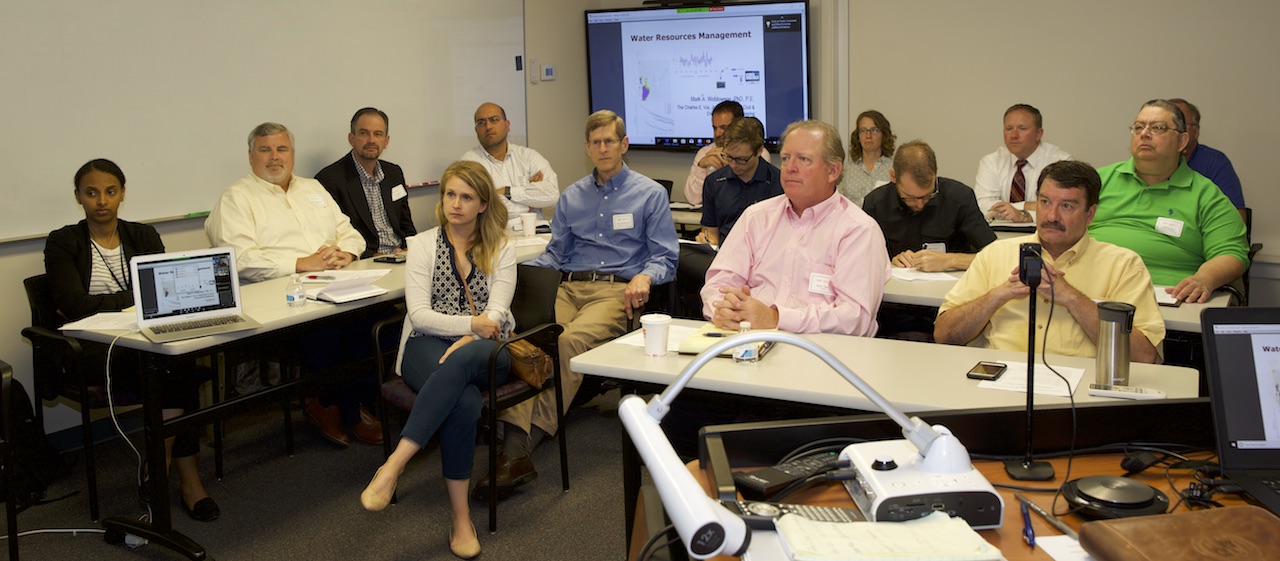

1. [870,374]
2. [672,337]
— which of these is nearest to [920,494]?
[870,374]

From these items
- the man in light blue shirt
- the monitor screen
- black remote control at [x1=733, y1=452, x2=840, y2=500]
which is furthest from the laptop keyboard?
the monitor screen

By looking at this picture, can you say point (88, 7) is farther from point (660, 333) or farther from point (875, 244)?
point (875, 244)

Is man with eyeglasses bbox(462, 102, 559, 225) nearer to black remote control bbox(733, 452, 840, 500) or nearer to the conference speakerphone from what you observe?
black remote control bbox(733, 452, 840, 500)

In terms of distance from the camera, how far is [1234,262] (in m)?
3.54

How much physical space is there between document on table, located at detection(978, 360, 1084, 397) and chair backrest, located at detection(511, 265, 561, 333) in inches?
65.9

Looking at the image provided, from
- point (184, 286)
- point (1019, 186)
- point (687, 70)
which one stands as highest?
point (687, 70)

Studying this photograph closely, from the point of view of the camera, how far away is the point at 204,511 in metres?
3.30

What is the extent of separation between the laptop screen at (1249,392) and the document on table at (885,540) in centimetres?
55

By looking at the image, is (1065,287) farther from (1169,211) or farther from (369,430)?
(369,430)

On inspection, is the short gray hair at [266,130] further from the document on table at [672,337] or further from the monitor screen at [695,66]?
the monitor screen at [695,66]

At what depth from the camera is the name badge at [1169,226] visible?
3693 mm

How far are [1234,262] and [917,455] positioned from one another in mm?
A: 2710

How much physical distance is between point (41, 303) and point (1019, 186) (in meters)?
4.96

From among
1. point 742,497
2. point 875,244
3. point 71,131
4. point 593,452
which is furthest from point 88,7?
point 742,497
